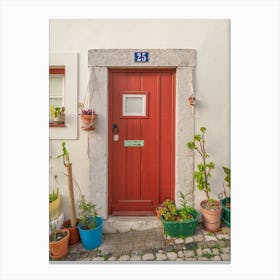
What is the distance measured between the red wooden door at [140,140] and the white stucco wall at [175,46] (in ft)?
1.27

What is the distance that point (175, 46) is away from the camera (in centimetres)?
279

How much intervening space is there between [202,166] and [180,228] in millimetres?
886

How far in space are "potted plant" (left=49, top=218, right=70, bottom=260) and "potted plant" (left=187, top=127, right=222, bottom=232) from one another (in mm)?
1846

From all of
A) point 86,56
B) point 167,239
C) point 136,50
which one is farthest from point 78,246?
point 136,50

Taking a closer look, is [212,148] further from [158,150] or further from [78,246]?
[78,246]

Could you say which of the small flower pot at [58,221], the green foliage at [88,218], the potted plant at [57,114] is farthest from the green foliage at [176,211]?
the potted plant at [57,114]

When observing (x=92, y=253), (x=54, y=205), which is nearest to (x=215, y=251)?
(x=92, y=253)

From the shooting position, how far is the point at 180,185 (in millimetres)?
2887

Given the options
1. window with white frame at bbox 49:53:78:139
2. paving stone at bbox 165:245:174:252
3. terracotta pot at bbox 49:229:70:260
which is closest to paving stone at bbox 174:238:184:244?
paving stone at bbox 165:245:174:252

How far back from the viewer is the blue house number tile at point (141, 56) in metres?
2.76

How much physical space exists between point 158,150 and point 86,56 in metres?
1.72

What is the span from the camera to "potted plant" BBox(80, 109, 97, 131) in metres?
2.66

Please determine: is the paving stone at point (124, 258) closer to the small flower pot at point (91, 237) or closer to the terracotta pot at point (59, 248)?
the small flower pot at point (91, 237)

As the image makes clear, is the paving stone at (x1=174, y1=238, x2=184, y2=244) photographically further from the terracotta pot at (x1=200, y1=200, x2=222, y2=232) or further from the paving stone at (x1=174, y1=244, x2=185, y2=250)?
the terracotta pot at (x1=200, y1=200, x2=222, y2=232)
